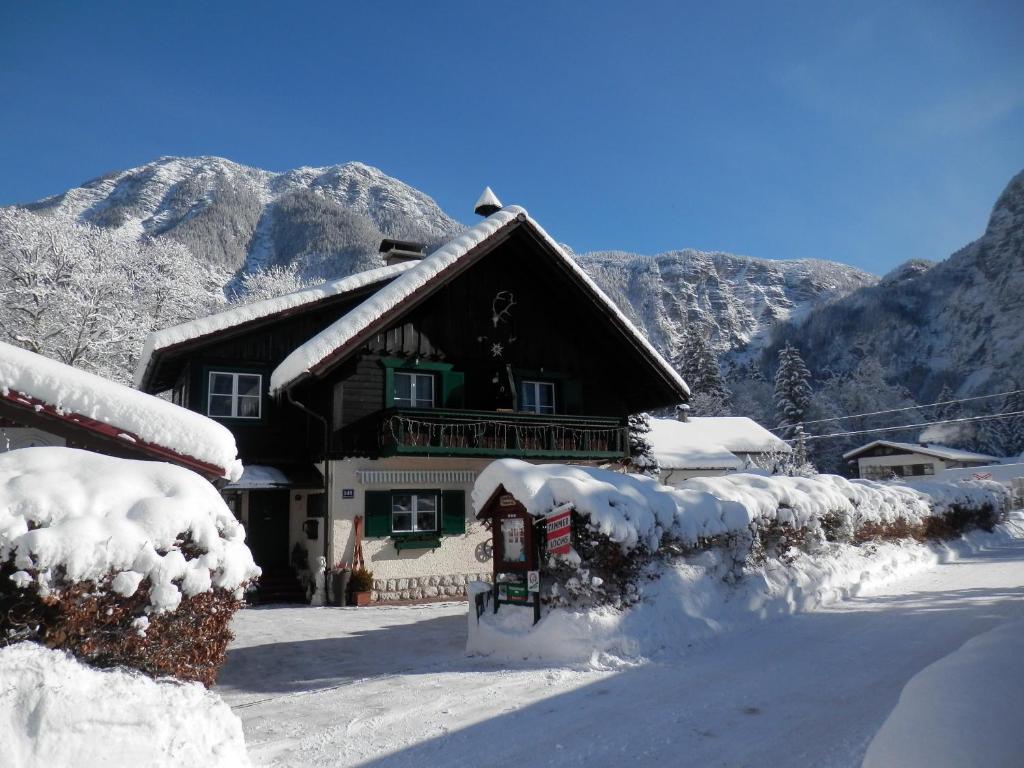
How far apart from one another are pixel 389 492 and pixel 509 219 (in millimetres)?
7841

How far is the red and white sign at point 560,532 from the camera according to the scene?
10.2m

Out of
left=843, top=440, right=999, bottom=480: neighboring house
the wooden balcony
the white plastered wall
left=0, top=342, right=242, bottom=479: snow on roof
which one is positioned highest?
left=843, top=440, right=999, bottom=480: neighboring house

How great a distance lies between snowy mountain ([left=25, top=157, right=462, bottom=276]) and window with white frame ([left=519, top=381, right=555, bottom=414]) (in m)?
81.8

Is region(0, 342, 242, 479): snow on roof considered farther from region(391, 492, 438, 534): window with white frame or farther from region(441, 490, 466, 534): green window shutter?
region(441, 490, 466, 534): green window shutter

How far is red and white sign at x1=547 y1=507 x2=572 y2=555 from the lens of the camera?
1023 cm

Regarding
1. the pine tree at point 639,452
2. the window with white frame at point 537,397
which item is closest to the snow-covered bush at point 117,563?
the window with white frame at point 537,397

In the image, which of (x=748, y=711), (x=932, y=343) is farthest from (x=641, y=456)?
(x=932, y=343)

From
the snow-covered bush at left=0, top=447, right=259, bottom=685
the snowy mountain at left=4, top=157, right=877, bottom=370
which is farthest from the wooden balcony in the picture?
the snowy mountain at left=4, top=157, right=877, bottom=370

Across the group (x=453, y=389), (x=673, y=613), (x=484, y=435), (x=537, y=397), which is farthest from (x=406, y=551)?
(x=673, y=613)

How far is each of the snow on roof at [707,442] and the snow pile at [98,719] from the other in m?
29.3

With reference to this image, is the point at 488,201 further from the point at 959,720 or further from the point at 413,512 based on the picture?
the point at 959,720

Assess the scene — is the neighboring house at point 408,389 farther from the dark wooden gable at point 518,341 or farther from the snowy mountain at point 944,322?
the snowy mountain at point 944,322

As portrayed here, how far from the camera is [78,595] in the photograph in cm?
532

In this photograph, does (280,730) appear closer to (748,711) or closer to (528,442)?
(748,711)
